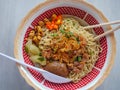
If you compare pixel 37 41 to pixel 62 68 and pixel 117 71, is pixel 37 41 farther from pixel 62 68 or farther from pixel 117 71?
pixel 117 71

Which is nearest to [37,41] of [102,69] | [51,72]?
[51,72]

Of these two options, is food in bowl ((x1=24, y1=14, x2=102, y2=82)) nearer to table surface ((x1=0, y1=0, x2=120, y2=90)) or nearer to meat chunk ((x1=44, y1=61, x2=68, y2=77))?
meat chunk ((x1=44, y1=61, x2=68, y2=77))

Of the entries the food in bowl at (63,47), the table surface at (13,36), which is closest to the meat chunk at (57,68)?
the food in bowl at (63,47)

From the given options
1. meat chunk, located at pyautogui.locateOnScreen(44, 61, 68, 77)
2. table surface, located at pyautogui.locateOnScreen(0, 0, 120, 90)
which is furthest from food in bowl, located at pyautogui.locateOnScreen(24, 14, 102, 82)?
table surface, located at pyautogui.locateOnScreen(0, 0, 120, 90)

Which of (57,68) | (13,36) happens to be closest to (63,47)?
(57,68)

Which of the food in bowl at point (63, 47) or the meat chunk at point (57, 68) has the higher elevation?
the food in bowl at point (63, 47)

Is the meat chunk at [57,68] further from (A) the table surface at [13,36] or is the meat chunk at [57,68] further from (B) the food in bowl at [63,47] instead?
(A) the table surface at [13,36]
